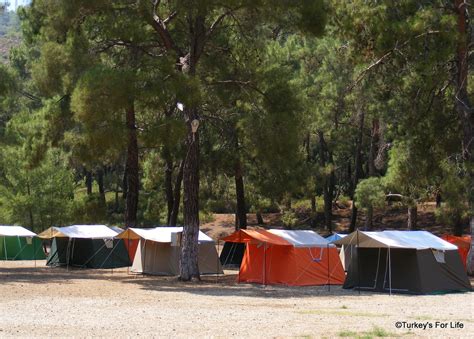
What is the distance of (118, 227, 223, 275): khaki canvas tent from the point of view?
20.3 metres

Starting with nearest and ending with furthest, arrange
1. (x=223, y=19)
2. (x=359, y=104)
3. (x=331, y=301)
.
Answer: (x=331, y=301), (x=223, y=19), (x=359, y=104)

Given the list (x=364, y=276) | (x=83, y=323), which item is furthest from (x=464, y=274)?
(x=83, y=323)

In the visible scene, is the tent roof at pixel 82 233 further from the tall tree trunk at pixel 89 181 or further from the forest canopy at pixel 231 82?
the tall tree trunk at pixel 89 181

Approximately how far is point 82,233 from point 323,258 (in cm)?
955

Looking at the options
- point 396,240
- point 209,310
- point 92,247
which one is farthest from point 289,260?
point 92,247

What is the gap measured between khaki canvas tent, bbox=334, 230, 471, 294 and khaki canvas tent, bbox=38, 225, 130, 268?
10.6 metres

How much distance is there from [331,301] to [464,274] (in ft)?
14.3

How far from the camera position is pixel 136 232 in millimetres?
20422

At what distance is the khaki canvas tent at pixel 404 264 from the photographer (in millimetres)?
15438

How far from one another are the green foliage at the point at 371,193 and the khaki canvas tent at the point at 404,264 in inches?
377

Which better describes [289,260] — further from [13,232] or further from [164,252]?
[13,232]

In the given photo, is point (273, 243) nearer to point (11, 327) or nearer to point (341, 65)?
point (11, 327)

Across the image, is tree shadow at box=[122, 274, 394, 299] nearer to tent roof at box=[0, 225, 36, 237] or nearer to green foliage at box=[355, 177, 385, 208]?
green foliage at box=[355, 177, 385, 208]

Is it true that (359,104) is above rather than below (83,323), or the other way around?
above
